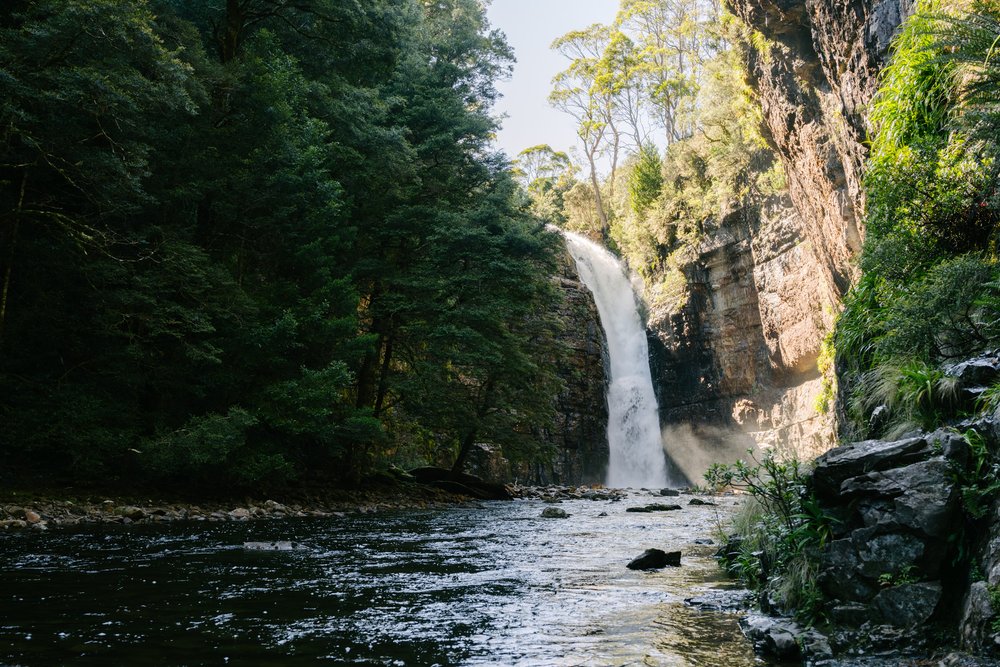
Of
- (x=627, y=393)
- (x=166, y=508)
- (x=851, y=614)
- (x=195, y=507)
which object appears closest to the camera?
(x=851, y=614)

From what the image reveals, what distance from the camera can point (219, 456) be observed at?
1080cm

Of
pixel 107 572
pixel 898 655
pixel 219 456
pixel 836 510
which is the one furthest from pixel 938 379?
pixel 219 456

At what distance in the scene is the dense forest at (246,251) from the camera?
382 inches

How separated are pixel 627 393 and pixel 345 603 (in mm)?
27658

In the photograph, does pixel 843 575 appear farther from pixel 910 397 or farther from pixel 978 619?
pixel 910 397

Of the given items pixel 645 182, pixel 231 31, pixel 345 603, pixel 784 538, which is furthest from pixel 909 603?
pixel 645 182

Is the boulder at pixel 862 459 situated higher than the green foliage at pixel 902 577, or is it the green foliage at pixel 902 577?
the boulder at pixel 862 459

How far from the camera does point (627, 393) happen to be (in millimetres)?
31234

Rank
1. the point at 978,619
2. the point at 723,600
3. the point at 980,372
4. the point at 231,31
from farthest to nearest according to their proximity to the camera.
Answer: the point at 231,31, the point at 723,600, the point at 980,372, the point at 978,619

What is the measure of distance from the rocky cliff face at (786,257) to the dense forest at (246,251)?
8.68 metres

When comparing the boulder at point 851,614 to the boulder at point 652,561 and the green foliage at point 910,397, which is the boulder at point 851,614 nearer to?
the green foliage at point 910,397

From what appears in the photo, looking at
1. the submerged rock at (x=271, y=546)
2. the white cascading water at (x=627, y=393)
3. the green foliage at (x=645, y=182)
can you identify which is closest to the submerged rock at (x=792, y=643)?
the submerged rock at (x=271, y=546)

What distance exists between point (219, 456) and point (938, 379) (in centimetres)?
1031

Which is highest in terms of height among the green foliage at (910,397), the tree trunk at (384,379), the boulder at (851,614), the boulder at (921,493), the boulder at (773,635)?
the tree trunk at (384,379)
